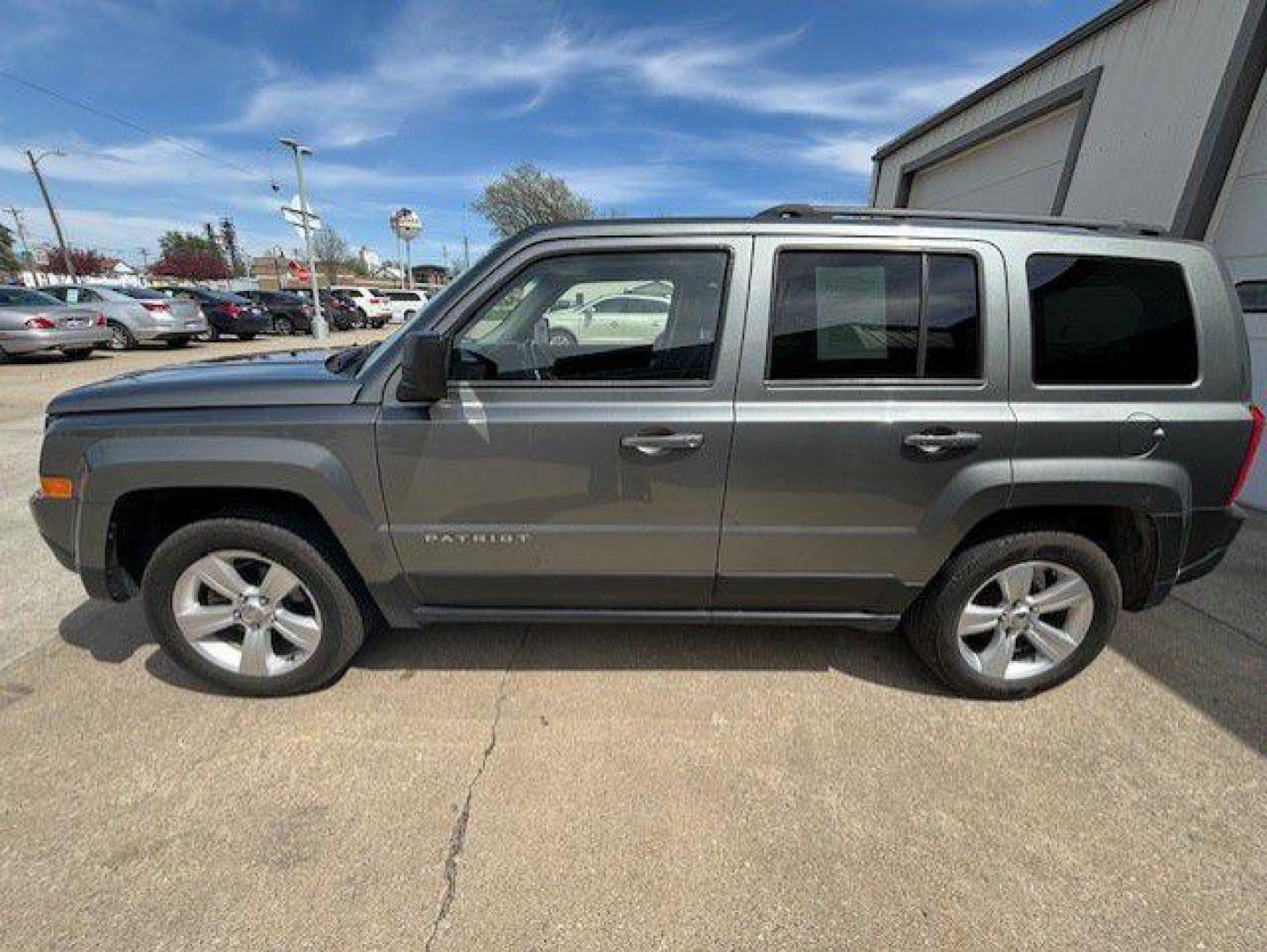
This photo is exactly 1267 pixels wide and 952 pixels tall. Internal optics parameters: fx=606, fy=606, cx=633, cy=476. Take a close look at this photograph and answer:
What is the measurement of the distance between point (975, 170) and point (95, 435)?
9.65 m

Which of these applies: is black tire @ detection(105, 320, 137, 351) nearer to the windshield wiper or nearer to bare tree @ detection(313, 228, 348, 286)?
the windshield wiper

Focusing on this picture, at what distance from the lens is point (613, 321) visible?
253 cm

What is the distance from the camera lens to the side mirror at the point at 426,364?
2.01 metres

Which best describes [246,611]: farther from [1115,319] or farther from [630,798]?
[1115,319]

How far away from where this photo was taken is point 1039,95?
674cm

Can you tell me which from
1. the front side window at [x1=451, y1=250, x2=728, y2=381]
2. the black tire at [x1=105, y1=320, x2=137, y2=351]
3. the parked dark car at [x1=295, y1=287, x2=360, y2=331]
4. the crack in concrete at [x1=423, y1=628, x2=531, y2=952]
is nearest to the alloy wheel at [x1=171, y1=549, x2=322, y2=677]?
the crack in concrete at [x1=423, y1=628, x2=531, y2=952]

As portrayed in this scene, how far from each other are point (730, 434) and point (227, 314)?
1945cm

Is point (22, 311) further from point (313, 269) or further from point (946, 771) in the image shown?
point (946, 771)

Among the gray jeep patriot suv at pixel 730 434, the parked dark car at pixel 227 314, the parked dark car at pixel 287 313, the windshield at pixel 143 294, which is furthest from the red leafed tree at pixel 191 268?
the gray jeep patriot suv at pixel 730 434

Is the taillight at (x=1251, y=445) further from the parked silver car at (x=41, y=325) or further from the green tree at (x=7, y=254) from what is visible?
the green tree at (x=7, y=254)

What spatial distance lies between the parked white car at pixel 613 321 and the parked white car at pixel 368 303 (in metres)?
27.2

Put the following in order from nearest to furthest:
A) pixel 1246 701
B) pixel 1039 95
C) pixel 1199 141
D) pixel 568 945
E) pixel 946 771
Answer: pixel 568 945
pixel 946 771
pixel 1246 701
pixel 1199 141
pixel 1039 95

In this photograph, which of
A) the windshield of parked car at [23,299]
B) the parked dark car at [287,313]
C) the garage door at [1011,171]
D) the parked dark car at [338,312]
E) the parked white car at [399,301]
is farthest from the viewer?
the parked white car at [399,301]

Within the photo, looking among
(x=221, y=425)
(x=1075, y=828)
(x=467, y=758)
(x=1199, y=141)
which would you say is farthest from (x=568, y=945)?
(x=1199, y=141)
